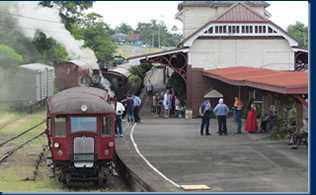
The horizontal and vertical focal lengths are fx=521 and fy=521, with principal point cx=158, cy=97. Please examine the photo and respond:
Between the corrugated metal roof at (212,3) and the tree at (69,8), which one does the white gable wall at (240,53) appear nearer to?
the corrugated metal roof at (212,3)

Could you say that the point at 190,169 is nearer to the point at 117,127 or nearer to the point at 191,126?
the point at 117,127

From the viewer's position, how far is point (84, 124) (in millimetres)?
12102

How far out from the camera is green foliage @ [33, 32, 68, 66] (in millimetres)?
40250

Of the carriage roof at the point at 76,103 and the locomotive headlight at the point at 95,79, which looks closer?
the carriage roof at the point at 76,103

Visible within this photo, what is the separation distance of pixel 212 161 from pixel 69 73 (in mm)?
20774

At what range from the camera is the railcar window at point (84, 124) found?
12023 millimetres

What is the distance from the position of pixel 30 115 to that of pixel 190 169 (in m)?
17.9

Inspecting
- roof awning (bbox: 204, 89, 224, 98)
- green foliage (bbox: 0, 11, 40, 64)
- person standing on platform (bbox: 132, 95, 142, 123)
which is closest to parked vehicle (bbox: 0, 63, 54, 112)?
green foliage (bbox: 0, 11, 40, 64)

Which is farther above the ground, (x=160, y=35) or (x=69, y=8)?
(x=160, y=35)

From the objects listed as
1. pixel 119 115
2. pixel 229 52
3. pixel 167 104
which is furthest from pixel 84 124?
pixel 229 52

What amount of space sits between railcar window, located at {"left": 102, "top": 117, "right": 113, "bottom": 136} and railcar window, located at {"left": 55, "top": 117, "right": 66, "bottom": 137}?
92cm

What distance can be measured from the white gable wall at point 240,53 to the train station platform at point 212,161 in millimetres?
6975

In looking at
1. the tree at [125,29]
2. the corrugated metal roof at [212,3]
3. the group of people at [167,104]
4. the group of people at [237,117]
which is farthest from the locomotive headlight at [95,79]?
the tree at [125,29]

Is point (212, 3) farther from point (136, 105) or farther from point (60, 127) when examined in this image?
point (60, 127)
